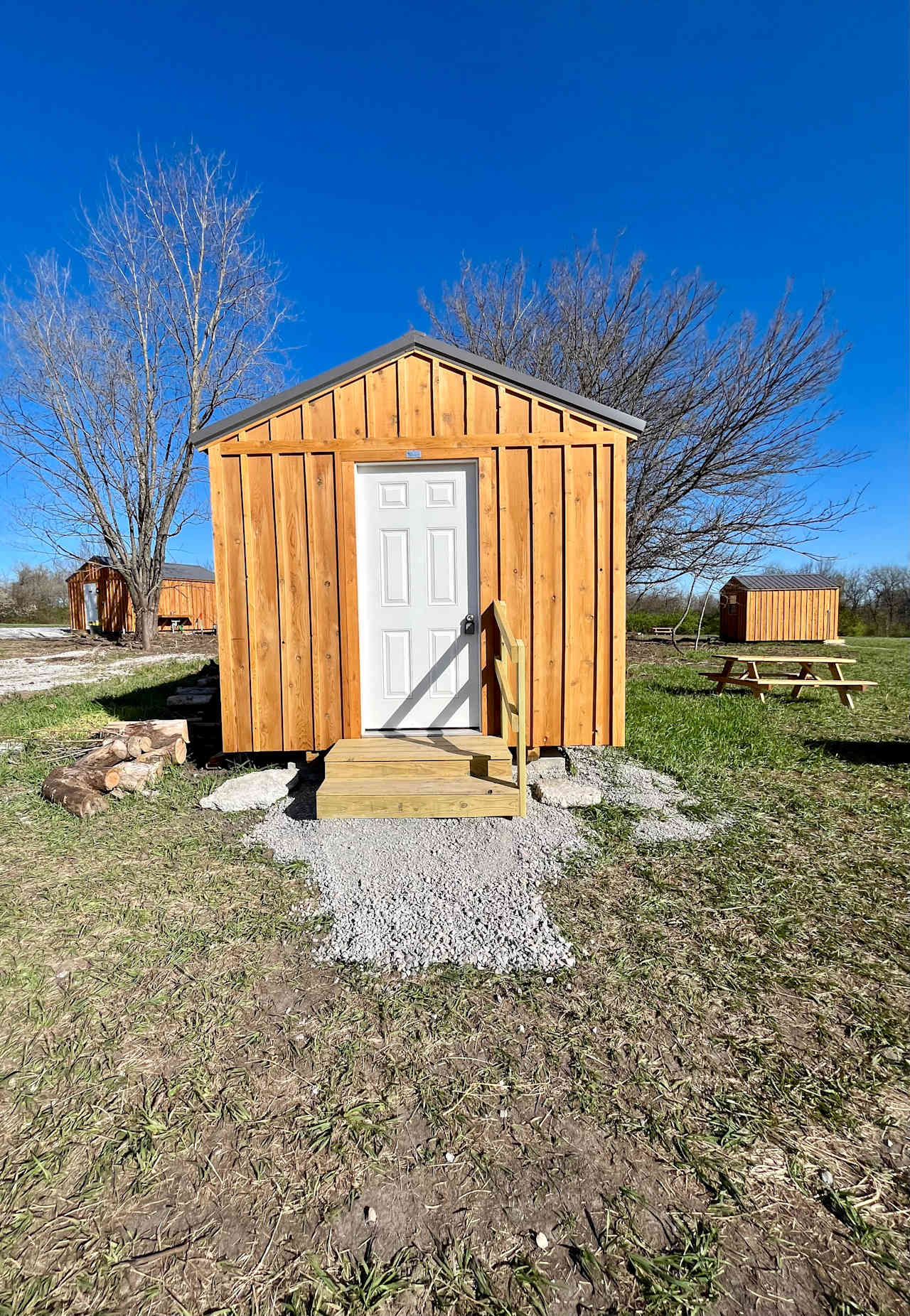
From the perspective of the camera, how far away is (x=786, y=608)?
1941 centimetres

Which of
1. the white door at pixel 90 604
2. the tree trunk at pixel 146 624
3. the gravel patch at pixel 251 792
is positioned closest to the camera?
the gravel patch at pixel 251 792

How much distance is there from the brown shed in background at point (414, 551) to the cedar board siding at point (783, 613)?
17.6 meters

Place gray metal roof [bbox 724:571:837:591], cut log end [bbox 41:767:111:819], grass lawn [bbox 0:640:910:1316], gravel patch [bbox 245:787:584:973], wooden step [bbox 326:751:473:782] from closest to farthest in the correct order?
grass lawn [bbox 0:640:910:1316] < gravel patch [bbox 245:787:584:973] < wooden step [bbox 326:751:473:782] < cut log end [bbox 41:767:111:819] < gray metal roof [bbox 724:571:837:591]

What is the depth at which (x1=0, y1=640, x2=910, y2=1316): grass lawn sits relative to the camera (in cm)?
128

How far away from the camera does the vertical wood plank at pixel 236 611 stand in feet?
14.3

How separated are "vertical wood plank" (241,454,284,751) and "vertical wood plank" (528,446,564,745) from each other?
2.08m

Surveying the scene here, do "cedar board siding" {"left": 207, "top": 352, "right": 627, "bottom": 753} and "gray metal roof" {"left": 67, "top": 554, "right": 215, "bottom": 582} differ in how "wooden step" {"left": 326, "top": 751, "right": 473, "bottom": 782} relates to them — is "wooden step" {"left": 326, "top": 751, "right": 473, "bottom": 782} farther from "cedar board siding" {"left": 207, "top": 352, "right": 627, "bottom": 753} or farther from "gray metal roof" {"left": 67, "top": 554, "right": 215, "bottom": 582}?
"gray metal roof" {"left": 67, "top": 554, "right": 215, "bottom": 582}

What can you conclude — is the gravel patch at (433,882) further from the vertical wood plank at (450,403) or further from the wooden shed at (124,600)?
the wooden shed at (124,600)

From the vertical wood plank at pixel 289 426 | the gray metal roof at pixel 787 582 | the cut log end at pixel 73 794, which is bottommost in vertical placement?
the cut log end at pixel 73 794

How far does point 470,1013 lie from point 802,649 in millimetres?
17645

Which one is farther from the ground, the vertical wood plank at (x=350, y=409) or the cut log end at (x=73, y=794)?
the vertical wood plank at (x=350, y=409)

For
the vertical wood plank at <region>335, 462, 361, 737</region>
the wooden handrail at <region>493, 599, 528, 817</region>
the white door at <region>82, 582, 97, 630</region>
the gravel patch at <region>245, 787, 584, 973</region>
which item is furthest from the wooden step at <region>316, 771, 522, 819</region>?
the white door at <region>82, 582, 97, 630</region>

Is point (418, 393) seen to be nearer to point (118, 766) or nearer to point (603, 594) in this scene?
point (603, 594)

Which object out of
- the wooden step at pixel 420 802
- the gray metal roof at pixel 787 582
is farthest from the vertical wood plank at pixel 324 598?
the gray metal roof at pixel 787 582
